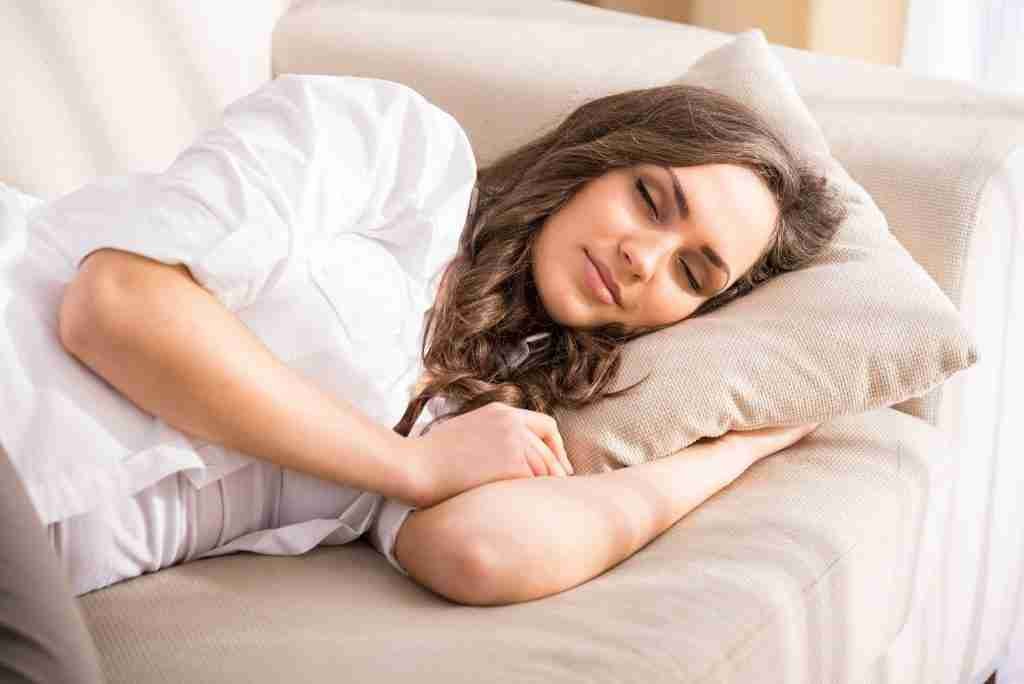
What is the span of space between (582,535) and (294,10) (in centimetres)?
119

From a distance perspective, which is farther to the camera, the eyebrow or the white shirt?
the eyebrow

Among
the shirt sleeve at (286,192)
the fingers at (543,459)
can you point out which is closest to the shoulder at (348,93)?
the shirt sleeve at (286,192)

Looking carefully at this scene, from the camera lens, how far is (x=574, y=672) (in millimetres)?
997

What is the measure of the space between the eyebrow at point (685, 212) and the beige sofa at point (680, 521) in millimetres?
206

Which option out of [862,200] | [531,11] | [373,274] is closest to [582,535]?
[373,274]

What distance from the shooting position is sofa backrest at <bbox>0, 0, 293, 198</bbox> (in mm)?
1608

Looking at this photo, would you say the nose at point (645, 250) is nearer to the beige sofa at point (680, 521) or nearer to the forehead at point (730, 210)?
the forehead at point (730, 210)

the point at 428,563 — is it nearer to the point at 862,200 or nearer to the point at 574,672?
the point at 574,672

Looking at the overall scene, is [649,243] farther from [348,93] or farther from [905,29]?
[905,29]

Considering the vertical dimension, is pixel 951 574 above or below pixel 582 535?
below

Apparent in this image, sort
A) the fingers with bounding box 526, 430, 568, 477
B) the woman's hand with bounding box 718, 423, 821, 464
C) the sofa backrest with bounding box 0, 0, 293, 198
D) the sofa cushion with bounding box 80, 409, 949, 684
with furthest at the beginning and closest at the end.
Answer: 1. the sofa backrest with bounding box 0, 0, 293, 198
2. the woman's hand with bounding box 718, 423, 821, 464
3. the fingers with bounding box 526, 430, 568, 477
4. the sofa cushion with bounding box 80, 409, 949, 684

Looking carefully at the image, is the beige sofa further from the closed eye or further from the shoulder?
the shoulder

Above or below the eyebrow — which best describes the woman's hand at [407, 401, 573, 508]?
below

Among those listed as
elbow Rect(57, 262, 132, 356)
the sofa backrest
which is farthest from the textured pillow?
the sofa backrest
